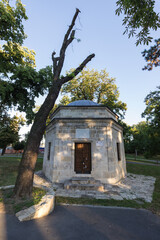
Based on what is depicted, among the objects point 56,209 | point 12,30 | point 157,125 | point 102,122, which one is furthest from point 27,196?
point 157,125

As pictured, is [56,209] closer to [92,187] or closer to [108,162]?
[92,187]

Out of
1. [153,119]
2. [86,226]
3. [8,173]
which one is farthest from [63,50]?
[153,119]

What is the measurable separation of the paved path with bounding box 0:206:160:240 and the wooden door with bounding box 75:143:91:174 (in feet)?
12.8

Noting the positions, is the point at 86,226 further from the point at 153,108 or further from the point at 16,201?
the point at 153,108

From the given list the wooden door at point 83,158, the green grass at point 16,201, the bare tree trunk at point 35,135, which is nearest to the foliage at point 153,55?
the bare tree trunk at point 35,135

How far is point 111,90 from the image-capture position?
19438 mm

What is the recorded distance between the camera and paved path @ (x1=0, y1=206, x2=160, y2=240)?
Result: 9.66ft

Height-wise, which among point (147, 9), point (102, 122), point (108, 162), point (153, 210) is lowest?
point (153, 210)

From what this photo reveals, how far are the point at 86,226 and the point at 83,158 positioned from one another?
503 centimetres

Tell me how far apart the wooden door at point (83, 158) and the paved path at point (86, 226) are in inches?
154

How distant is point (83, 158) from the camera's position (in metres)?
8.41

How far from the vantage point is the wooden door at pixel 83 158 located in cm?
821

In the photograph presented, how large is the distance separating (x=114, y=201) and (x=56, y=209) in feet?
8.35

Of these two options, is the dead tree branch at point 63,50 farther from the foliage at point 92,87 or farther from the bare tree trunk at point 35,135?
the foliage at point 92,87
